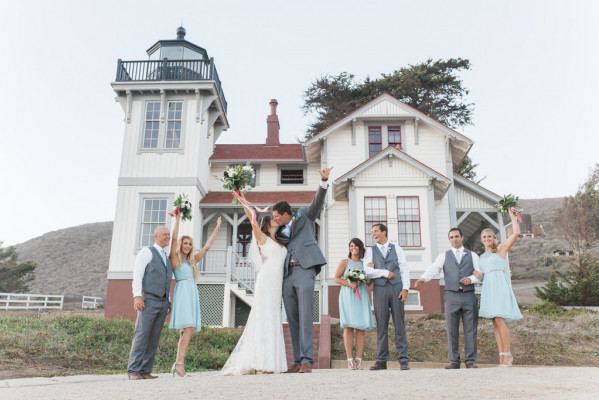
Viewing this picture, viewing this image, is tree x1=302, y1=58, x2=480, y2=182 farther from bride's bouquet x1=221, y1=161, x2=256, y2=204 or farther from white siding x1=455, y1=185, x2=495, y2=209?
bride's bouquet x1=221, y1=161, x2=256, y2=204

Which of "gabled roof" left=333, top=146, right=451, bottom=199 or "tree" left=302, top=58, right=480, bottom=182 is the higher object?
"tree" left=302, top=58, right=480, bottom=182

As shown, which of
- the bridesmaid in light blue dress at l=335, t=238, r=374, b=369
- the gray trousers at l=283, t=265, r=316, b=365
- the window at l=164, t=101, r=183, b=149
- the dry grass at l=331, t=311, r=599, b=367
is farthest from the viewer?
the window at l=164, t=101, r=183, b=149

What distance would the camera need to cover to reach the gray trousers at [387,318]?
20.5 ft

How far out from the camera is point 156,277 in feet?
19.2

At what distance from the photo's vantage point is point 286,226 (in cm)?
579

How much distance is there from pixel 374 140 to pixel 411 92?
12428 mm

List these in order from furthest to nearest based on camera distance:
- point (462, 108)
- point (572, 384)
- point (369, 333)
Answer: point (462, 108)
point (369, 333)
point (572, 384)

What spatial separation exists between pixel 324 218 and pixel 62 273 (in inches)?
1581

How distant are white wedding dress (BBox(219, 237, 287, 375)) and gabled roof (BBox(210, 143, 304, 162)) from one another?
13.6 meters

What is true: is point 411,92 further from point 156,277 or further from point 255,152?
point 156,277

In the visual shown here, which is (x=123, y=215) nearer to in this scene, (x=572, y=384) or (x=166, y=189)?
(x=166, y=189)

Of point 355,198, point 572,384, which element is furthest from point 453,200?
point 572,384

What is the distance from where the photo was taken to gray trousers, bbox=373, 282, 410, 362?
6.25m

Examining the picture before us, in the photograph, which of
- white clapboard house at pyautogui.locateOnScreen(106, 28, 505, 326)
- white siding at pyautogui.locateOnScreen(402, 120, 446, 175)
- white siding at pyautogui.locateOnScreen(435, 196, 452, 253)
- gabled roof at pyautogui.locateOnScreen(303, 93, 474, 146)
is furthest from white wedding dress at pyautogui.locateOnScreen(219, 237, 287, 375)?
white siding at pyautogui.locateOnScreen(402, 120, 446, 175)
